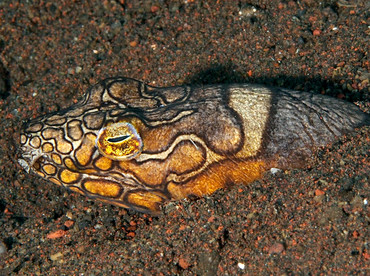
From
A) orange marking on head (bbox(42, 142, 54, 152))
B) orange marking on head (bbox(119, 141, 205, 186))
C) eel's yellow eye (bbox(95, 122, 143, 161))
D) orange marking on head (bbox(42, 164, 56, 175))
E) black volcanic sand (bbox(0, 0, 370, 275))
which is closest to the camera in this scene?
black volcanic sand (bbox(0, 0, 370, 275))

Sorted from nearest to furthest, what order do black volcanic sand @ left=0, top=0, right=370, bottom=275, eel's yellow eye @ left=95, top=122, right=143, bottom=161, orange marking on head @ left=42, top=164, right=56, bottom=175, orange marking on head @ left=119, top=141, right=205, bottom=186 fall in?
black volcanic sand @ left=0, top=0, right=370, bottom=275, eel's yellow eye @ left=95, top=122, right=143, bottom=161, orange marking on head @ left=119, top=141, right=205, bottom=186, orange marking on head @ left=42, top=164, right=56, bottom=175

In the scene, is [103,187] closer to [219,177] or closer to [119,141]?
[119,141]

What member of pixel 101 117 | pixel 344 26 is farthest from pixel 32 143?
pixel 344 26

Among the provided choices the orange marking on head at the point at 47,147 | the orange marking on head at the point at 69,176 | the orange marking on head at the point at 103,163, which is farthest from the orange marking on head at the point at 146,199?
the orange marking on head at the point at 47,147

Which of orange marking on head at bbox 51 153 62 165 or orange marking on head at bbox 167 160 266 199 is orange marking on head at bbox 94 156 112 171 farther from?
orange marking on head at bbox 167 160 266 199

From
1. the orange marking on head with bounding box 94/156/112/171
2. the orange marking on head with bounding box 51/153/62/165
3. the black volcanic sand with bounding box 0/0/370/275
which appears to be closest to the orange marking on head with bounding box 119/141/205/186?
the orange marking on head with bounding box 94/156/112/171

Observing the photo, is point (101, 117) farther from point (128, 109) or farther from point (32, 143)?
point (32, 143)

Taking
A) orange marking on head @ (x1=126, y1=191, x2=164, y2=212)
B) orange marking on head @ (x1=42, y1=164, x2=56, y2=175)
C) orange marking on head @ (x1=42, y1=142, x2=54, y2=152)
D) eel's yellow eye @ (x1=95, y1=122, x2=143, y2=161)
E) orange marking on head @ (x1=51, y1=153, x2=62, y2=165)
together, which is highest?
eel's yellow eye @ (x1=95, y1=122, x2=143, y2=161)

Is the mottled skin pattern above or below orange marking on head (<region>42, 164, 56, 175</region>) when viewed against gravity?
above
